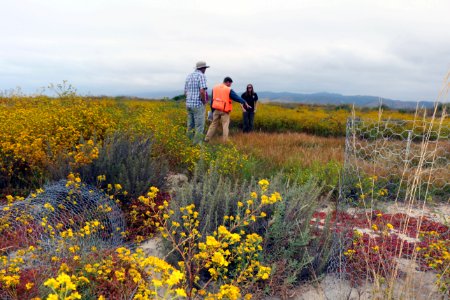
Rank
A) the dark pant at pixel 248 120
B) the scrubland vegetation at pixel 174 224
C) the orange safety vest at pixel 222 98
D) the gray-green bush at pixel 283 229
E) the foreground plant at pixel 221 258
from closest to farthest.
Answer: the foreground plant at pixel 221 258
the scrubland vegetation at pixel 174 224
the gray-green bush at pixel 283 229
the orange safety vest at pixel 222 98
the dark pant at pixel 248 120

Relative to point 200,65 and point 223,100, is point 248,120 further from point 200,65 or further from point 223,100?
point 200,65

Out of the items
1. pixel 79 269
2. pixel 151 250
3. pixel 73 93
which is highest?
pixel 73 93

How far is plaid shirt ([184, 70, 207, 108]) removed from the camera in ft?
27.6

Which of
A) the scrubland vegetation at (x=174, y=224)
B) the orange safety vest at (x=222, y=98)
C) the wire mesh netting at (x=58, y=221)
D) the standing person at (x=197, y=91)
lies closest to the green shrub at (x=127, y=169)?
the scrubland vegetation at (x=174, y=224)

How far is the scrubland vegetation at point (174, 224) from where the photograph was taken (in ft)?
8.44

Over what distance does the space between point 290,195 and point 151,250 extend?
1.42 m

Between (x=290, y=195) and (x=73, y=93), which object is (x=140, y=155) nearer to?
(x=290, y=195)

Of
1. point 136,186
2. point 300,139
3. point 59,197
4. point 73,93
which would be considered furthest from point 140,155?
point 300,139

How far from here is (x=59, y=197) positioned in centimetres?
409

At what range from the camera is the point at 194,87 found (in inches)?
331

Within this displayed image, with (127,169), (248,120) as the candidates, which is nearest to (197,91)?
(127,169)

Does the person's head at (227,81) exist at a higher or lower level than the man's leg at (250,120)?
higher

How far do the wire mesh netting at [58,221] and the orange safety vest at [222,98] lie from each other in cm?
569

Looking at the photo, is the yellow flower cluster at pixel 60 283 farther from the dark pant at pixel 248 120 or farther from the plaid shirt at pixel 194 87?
the dark pant at pixel 248 120
